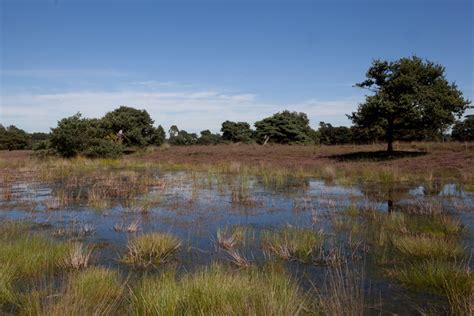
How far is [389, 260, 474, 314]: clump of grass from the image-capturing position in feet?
16.8

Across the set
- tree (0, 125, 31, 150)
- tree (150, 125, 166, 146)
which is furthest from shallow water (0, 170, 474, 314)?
tree (0, 125, 31, 150)

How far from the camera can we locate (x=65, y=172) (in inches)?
979

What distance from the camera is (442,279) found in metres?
5.67

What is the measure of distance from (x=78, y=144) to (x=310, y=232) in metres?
29.9

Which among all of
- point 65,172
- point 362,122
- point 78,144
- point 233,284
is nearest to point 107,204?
point 233,284

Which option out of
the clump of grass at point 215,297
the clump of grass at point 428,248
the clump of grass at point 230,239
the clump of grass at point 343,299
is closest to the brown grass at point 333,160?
the clump of grass at point 428,248

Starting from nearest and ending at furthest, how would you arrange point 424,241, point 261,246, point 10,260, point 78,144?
1. point 10,260
2. point 424,241
3. point 261,246
4. point 78,144

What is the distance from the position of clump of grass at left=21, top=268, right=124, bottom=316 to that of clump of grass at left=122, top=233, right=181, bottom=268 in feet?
2.67

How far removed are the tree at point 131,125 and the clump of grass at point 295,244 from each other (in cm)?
3891

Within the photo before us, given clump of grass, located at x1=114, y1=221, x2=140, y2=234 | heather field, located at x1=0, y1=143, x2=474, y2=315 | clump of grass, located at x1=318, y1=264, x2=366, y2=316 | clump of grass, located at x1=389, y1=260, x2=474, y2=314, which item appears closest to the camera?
clump of grass, located at x1=318, y1=264, x2=366, y2=316

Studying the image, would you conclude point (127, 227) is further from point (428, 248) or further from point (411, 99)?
point (411, 99)

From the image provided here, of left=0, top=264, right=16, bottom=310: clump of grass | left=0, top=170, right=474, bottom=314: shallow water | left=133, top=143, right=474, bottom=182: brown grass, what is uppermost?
left=133, top=143, right=474, bottom=182: brown grass

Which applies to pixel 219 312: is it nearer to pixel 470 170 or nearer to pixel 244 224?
pixel 244 224

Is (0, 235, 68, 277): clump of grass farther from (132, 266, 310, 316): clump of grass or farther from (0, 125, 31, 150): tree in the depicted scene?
(0, 125, 31, 150): tree
